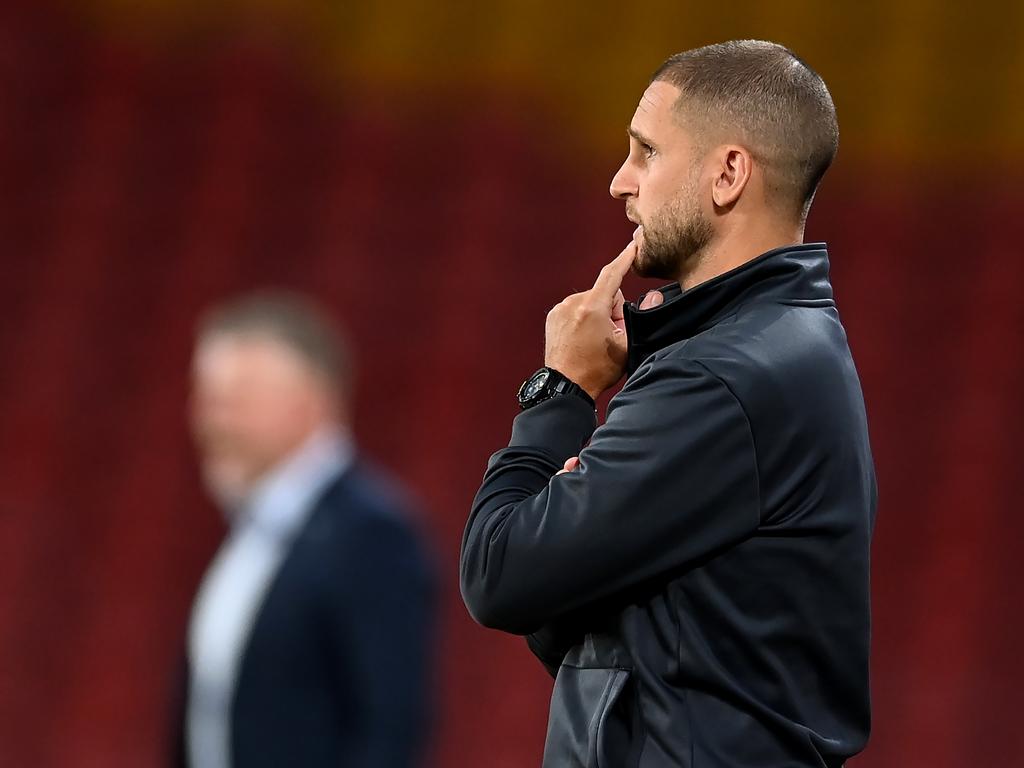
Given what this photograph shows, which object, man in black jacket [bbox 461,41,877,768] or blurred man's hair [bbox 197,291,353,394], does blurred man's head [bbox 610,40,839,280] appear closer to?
man in black jacket [bbox 461,41,877,768]

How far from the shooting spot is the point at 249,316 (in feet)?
8.94

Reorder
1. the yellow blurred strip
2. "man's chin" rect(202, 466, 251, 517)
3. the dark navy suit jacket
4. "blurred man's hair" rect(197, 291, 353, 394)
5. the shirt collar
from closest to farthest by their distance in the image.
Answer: the dark navy suit jacket
the shirt collar
"man's chin" rect(202, 466, 251, 517)
"blurred man's hair" rect(197, 291, 353, 394)
the yellow blurred strip

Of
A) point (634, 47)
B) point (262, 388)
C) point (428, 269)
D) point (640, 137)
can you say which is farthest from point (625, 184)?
point (634, 47)

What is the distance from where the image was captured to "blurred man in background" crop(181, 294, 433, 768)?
2281 millimetres

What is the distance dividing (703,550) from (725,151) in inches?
13.6

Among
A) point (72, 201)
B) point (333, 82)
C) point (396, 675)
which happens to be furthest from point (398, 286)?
point (396, 675)

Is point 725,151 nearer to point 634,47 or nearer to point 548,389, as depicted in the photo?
point 548,389

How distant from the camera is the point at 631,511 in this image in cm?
123

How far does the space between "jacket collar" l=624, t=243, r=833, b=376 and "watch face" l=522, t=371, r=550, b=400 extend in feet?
0.25

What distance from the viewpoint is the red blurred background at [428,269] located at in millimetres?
3918

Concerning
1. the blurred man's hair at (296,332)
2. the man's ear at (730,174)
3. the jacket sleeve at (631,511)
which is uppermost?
the man's ear at (730,174)

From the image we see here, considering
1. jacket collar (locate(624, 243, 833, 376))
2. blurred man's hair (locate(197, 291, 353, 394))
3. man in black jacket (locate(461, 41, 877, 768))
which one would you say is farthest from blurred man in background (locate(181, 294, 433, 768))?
jacket collar (locate(624, 243, 833, 376))

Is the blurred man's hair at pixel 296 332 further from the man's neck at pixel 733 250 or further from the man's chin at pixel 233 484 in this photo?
the man's neck at pixel 733 250

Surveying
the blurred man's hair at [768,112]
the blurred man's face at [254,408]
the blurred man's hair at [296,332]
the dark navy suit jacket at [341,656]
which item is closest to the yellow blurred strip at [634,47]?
the blurred man's hair at [296,332]
